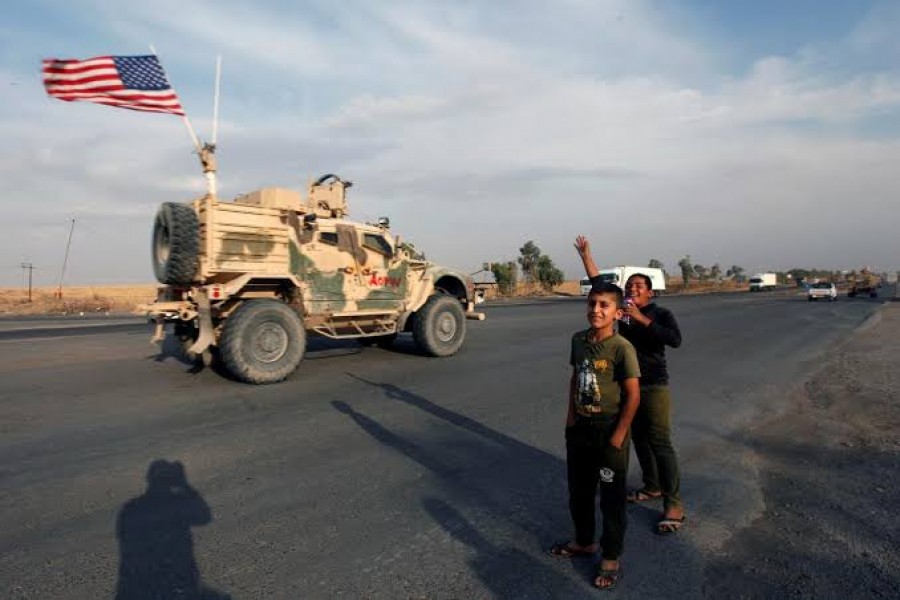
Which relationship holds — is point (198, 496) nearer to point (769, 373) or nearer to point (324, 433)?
point (324, 433)

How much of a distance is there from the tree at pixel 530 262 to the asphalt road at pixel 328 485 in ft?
150

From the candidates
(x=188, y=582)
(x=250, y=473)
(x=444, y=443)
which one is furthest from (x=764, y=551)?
(x=250, y=473)

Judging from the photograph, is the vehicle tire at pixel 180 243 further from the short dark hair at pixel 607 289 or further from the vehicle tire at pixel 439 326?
the short dark hair at pixel 607 289

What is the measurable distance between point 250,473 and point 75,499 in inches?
46.3

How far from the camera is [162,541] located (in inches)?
132

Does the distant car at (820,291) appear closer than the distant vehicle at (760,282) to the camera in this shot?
Yes

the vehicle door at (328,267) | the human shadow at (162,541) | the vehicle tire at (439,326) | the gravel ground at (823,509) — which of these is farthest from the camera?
the vehicle tire at (439,326)

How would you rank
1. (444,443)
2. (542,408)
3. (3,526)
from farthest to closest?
(542,408)
(444,443)
(3,526)

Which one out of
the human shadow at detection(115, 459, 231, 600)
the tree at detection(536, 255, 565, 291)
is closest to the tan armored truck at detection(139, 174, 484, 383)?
the human shadow at detection(115, 459, 231, 600)

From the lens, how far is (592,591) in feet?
9.44

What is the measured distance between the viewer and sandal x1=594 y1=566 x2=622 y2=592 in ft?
9.51

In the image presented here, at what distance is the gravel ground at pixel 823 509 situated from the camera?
2965mm

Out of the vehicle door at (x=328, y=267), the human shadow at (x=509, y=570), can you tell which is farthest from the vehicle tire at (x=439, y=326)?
the human shadow at (x=509, y=570)

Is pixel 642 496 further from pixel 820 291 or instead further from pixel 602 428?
pixel 820 291
